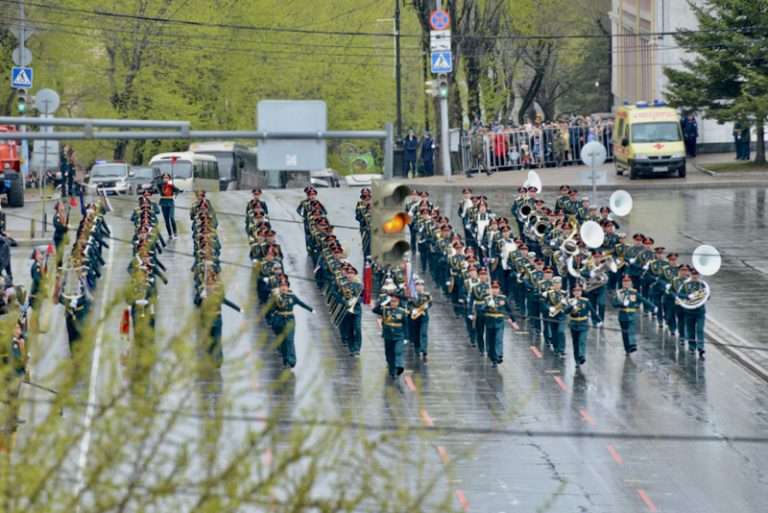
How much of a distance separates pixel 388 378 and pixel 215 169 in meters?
30.6

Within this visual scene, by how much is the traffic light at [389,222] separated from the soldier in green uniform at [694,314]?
13.9 metres

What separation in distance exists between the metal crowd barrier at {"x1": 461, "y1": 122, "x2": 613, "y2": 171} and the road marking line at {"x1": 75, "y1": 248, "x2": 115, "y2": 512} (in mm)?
16753

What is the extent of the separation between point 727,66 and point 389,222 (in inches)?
1407

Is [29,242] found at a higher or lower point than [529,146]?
lower

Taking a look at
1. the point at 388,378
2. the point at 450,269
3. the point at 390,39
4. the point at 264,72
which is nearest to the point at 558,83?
the point at 390,39

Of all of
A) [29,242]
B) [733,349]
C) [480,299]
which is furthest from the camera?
[29,242]

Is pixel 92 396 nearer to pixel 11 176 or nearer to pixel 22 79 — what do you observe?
pixel 22 79

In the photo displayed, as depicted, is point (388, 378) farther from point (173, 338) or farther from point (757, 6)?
point (757, 6)

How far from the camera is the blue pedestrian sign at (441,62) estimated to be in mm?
45062

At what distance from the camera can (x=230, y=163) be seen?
190ft

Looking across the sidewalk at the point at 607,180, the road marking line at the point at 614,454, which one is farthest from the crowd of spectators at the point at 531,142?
the road marking line at the point at 614,454

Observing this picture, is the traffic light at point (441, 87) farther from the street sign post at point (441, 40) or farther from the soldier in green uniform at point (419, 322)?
the soldier in green uniform at point (419, 322)

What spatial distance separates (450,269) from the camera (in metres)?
30.1

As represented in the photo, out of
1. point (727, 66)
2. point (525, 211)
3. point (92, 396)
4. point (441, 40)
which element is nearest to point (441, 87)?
point (441, 40)
